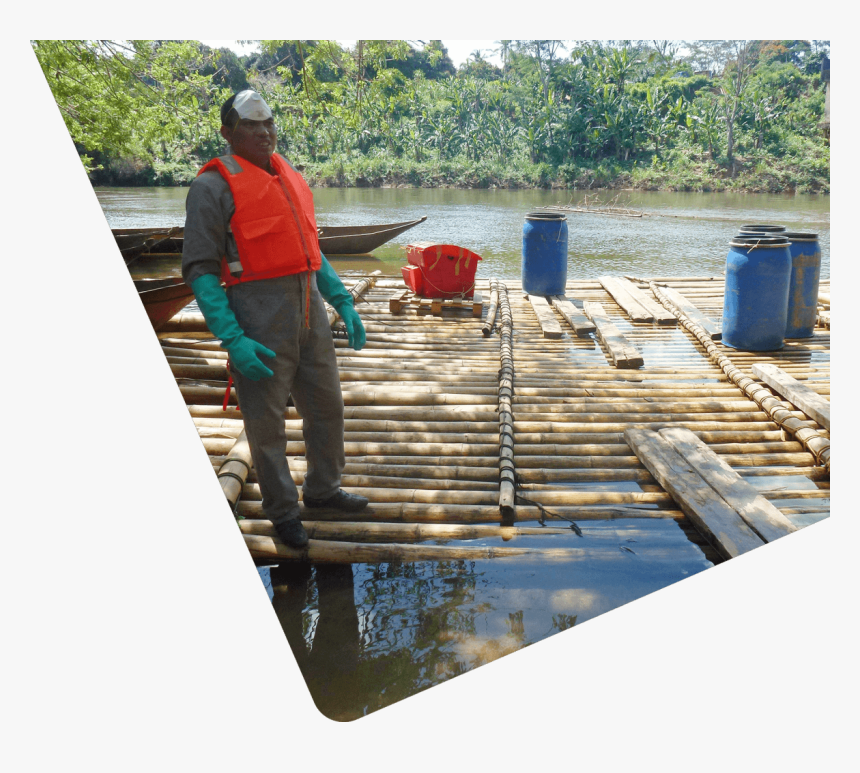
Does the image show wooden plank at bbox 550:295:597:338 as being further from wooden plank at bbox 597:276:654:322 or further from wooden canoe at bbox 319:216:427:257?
wooden canoe at bbox 319:216:427:257

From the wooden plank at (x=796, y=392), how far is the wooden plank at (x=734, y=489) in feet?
2.00

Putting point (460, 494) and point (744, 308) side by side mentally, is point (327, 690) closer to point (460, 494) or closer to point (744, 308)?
point (460, 494)

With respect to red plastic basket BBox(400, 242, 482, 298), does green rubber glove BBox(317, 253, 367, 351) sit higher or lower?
higher

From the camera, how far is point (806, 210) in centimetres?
343

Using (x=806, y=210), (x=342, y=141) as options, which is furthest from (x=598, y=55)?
(x=806, y=210)

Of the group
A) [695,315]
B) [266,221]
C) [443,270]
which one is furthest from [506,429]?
[695,315]

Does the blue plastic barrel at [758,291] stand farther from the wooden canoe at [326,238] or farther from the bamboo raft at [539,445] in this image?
the wooden canoe at [326,238]

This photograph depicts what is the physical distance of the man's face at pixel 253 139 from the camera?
178cm

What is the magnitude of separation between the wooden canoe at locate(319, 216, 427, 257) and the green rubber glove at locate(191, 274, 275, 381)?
1.09 metres

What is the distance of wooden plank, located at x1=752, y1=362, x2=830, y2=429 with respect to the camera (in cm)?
288

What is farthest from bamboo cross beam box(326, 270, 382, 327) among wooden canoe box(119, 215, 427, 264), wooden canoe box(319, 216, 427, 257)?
wooden canoe box(319, 216, 427, 257)

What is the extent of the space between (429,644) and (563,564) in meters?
0.50

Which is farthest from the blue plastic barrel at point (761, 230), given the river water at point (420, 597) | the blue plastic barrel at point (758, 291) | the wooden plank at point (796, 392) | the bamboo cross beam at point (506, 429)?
the river water at point (420, 597)

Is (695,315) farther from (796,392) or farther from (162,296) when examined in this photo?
(162,296)
